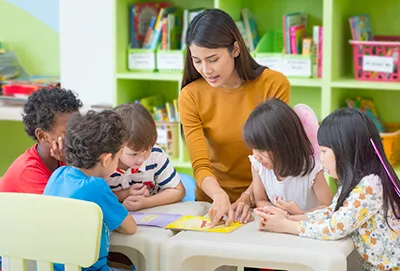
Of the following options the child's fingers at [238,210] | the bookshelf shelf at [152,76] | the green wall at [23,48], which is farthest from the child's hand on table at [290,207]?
the green wall at [23,48]

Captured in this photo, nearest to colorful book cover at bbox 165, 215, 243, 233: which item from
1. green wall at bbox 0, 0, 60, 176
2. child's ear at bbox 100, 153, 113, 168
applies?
child's ear at bbox 100, 153, 113, 168

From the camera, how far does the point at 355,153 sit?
178 cm

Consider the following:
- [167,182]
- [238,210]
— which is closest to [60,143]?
[167,182]

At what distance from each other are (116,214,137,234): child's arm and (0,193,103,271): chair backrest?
0.56 feet

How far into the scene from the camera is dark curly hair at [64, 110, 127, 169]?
71.4 inches

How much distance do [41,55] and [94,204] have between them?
2.56 meters

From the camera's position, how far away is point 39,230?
1.68 meters

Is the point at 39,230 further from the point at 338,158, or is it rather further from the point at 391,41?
the point at 391,41

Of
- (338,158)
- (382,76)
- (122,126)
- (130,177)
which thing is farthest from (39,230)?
(382,76)

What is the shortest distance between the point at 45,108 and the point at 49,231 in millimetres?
556

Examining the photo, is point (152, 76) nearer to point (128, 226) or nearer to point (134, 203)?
point (134, 203)

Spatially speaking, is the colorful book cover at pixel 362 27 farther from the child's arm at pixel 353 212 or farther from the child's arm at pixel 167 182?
the child's arm at pixel 353 212

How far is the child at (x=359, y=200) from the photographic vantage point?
5.70 feet

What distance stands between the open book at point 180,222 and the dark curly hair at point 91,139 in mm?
225
